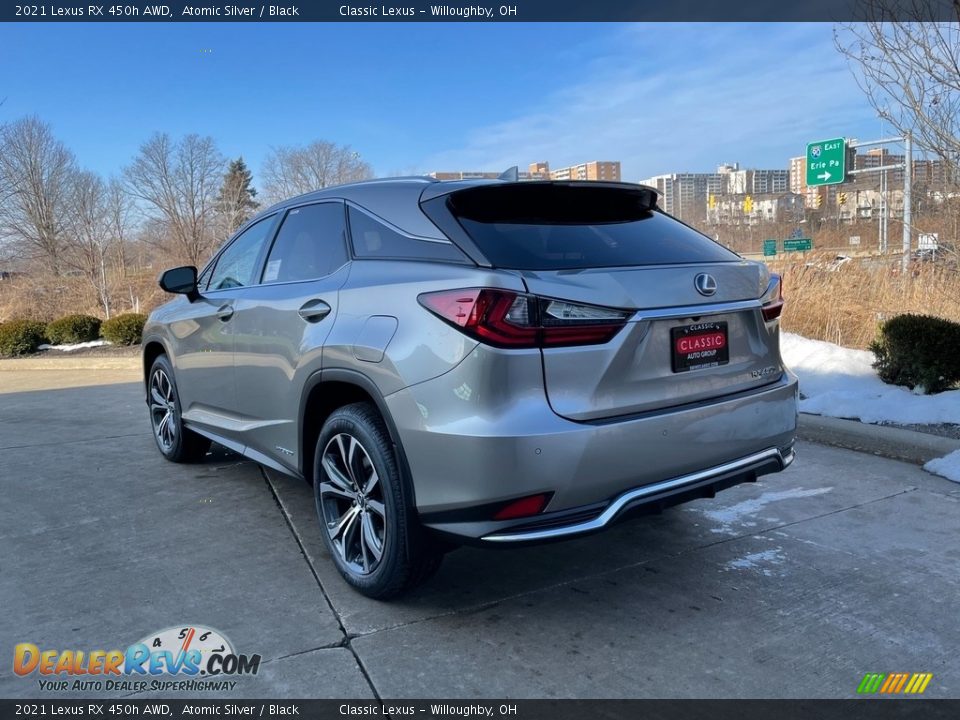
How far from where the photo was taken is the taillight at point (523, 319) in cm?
256

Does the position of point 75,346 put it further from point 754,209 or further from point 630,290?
point 754,209

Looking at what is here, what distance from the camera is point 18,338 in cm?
1361

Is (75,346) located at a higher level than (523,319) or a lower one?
lower

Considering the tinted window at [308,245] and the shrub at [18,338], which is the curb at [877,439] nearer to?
the tinted window at [308,245]

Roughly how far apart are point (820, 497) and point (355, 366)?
3009mm

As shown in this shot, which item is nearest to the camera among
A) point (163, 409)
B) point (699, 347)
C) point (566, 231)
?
point (699, 347)

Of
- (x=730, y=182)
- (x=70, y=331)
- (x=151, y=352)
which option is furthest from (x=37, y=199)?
(x=730, y=182)

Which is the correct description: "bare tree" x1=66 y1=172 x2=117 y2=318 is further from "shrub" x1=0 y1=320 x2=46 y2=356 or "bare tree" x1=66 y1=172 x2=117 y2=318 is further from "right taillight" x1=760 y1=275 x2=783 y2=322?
"right taillight" x1=760 y1=275 x2=783 y2=322

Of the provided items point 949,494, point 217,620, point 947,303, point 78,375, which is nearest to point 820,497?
point 949,494

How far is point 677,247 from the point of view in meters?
3.21

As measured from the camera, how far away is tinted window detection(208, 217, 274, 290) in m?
4.37

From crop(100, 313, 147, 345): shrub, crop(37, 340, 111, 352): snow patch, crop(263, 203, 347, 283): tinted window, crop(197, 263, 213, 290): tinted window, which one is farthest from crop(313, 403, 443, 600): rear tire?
crop(37, 340, 111, 352): snow patch

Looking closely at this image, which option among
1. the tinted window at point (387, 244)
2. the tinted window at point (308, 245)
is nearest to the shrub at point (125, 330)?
the tinted window at point (308, 245)
